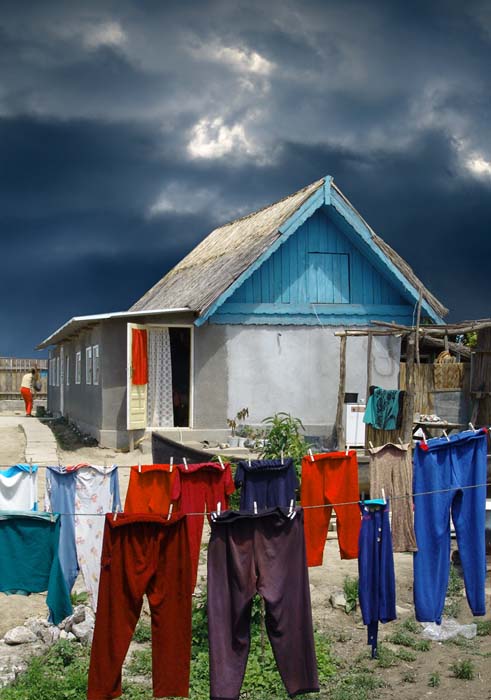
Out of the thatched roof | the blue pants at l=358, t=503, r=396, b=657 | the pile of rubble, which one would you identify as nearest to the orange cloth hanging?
the thatched roof

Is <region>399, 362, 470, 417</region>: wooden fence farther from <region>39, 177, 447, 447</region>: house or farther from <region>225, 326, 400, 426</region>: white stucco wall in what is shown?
<region>225, 326, 400, 426</region>: white stucco wall

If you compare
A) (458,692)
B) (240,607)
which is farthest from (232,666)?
(458,692)

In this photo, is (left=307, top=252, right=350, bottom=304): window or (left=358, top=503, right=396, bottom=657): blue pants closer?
(left=358, top=503, right=396, bottom=657): blue pants

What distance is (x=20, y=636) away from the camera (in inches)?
311

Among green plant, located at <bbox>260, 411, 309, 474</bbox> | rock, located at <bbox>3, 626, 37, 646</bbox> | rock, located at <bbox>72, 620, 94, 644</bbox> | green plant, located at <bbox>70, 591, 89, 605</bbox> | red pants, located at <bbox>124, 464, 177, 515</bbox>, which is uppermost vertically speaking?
green plant, located at <bbox>260, 411, 309, 474</bbox>

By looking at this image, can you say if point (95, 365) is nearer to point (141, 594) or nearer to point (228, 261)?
point (228, 261)

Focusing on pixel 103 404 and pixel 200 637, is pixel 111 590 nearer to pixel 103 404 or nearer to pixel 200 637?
pixel 200 637

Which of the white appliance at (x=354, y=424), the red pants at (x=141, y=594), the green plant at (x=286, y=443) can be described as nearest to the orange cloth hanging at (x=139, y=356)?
the white appliance at (x=354, y=424)

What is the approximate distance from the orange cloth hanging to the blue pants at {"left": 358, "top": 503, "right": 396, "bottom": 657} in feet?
36.5

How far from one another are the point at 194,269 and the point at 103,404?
562 centimetres

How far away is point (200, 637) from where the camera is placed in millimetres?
7984

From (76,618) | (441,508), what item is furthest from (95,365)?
(441,508)

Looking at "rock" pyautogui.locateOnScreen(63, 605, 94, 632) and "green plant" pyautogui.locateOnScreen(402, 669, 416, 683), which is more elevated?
"rock" pyautogui.locateOnScreen(63, 605, 94, 632)

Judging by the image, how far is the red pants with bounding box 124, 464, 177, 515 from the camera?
7699mm
